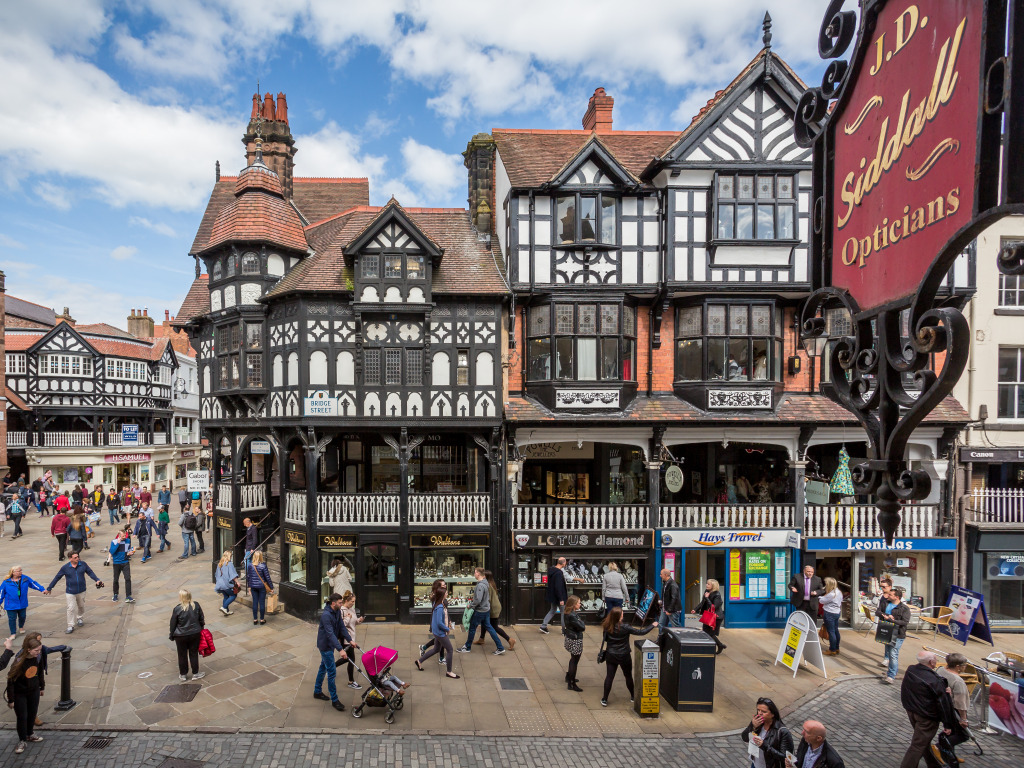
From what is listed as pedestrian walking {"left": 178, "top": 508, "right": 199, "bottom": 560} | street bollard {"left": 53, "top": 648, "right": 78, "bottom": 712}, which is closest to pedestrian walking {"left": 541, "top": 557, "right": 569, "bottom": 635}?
street bollard {"left": 53, "top": 648, "right": 78, "bottom": 712}

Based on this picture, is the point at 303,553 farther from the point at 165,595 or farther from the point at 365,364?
the point at 365,364

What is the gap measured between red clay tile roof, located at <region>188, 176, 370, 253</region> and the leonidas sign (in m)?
19.0

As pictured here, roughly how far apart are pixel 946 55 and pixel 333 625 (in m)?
9.92

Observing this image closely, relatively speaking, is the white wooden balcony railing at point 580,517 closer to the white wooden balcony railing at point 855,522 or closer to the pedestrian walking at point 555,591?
the pedestrian walking at point 555,591

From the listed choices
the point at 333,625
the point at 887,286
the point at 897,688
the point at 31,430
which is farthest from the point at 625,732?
the point at 31,430

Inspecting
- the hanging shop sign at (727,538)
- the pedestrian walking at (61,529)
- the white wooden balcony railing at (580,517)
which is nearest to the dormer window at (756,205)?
the white wooden balcony railing at (580,517)

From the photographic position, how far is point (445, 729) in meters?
8.70

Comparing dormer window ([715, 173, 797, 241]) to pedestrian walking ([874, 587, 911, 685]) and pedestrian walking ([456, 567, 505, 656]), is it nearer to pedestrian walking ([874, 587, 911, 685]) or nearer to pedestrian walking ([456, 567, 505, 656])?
pedestrian walking ([874, 587, 911, 685])

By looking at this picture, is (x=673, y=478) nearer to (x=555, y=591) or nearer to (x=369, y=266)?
(x=555, y=591)

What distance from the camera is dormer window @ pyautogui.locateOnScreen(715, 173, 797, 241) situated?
1410 centimetres

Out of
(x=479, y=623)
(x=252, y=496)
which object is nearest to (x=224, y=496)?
(x=252, y=496)

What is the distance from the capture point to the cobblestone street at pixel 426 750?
7758 mm

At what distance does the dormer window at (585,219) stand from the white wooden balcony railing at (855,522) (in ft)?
30.2

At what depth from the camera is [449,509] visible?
14453 mm
